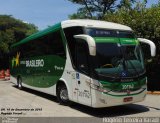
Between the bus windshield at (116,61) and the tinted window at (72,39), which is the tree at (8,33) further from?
the bus windshield at (116,61)

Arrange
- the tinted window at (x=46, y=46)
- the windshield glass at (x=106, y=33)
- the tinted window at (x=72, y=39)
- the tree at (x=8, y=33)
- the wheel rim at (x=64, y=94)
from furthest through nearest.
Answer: the tree at (x=8, y=33)
the tinted window at (x=46, y=46)
the wheel rim at (x=64, y=94)
the tinted window at (x=72, y=39)
the windshield glass at (x=106, y=33)

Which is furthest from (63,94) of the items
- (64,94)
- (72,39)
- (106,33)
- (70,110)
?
(106,33)

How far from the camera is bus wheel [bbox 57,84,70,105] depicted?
12578 millimetres

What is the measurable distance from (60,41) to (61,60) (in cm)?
78

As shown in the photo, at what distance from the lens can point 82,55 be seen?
10961mm

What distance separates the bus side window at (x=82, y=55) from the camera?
1066 cm

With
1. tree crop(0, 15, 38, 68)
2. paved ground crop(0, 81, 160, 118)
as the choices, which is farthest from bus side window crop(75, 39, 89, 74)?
tree crop(0, 15, 38, 68)

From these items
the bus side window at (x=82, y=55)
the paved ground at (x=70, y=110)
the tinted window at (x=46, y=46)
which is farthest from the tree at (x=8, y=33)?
the bus side window at (x=82, y=55)

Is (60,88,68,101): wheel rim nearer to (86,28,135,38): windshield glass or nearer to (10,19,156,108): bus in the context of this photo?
(10,19,156,108): bus

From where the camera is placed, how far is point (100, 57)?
412 inches

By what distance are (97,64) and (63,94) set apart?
9.88 ft

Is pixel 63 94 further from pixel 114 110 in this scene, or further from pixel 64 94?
pixel 114 110

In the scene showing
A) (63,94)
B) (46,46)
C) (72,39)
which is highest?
(72,39)

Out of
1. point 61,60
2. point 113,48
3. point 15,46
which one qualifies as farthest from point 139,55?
point 15,46
